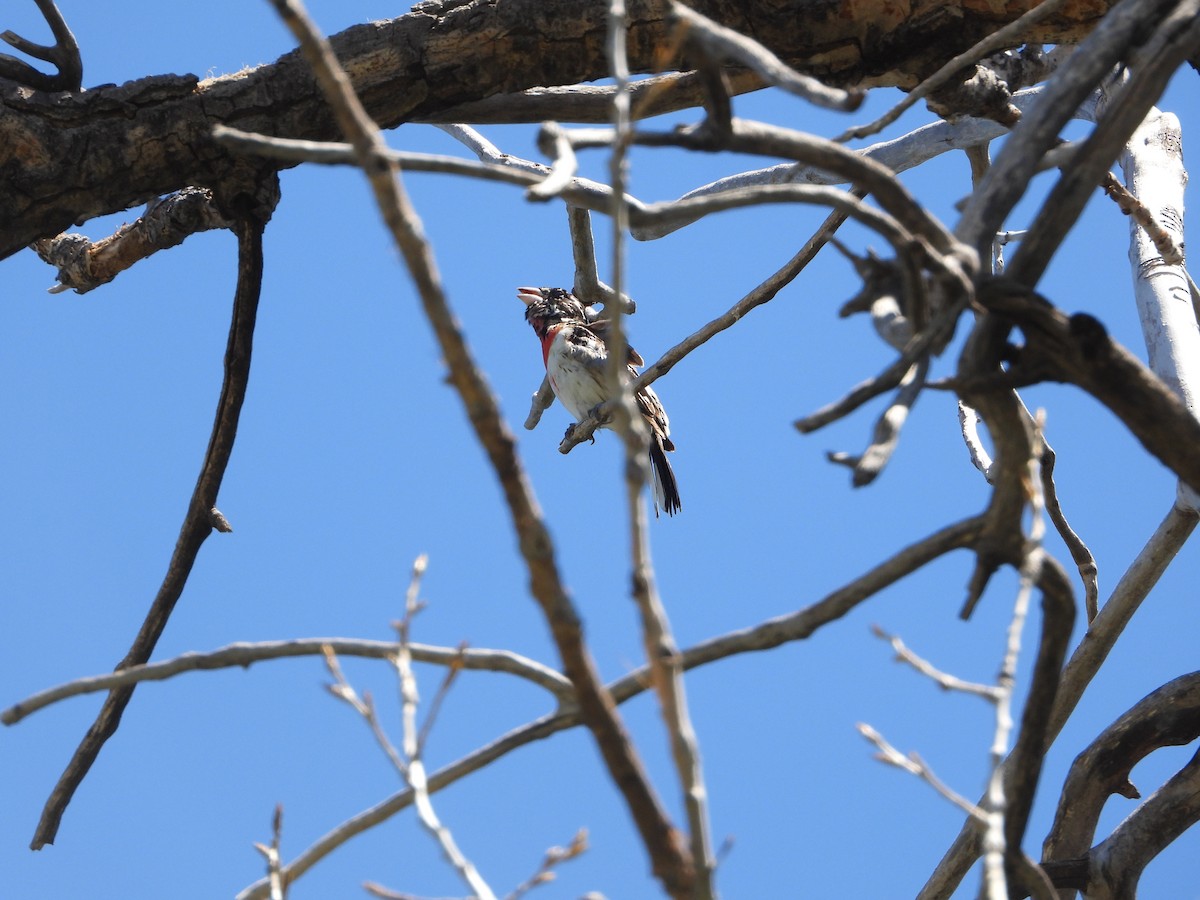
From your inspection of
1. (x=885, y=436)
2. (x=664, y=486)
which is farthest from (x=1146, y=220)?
(x=664, y=486)

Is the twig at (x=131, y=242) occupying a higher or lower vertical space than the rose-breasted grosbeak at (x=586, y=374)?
lower

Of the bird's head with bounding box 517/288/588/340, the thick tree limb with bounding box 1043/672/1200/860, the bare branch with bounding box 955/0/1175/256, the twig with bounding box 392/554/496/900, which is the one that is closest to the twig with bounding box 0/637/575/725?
the twig with bounding box 392/554/496/900

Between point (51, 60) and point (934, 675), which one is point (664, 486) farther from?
point (934, 675)

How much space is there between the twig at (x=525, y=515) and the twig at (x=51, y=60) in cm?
186

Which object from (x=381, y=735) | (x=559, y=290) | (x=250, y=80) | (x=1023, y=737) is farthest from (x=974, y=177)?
(x=559, y=290)

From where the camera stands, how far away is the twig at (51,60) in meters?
2.53

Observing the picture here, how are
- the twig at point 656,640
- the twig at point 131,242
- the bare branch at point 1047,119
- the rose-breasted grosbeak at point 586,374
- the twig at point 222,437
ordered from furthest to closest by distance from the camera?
the rose-breasted grosbeak at point 586,374 < the twig at point 131,242 < the twig at point 222,437 < the bare branch at point 1047,119 < the twig at point 656,640

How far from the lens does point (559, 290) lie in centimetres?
784

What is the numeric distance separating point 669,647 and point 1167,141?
10.5ft

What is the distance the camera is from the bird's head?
758cm

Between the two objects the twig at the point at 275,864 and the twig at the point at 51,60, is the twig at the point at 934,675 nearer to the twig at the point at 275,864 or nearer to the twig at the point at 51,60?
the twig at the point at 275,864

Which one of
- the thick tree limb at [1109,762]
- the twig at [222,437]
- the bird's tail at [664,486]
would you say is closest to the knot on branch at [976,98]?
the thick tree limb at [1109,762]

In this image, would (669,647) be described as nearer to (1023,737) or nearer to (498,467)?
(498,467)

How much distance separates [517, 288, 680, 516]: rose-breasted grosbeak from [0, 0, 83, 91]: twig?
411 centimetres
